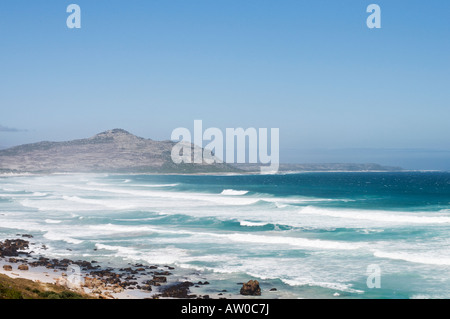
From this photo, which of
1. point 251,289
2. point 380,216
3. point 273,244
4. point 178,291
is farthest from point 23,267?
point 380,216

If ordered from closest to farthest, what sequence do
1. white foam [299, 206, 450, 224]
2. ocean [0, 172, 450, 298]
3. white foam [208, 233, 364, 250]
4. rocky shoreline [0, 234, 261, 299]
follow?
rocky shoreline [0, 234, 261, 299]
ocean [0, 172, 450, 298]
white foam [208, 233, 364, 250]
white foam [299, 206, 450, 224]

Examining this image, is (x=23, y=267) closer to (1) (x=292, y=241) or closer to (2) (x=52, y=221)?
(1) (x=292, y=241)

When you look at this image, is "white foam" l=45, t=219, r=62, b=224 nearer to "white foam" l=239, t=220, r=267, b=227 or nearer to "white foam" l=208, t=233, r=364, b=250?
"white foam" l=208, t=233, r=364, b=250

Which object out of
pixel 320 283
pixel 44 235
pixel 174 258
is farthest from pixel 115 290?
pixel 44 235

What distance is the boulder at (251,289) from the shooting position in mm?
16938

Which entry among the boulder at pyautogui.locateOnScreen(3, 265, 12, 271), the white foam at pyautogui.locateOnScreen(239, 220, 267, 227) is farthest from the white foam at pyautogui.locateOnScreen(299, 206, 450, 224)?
the boulder at pyautogui.locateOnScreen(3, 265, 12, 271)

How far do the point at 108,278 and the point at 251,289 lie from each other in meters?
6.53

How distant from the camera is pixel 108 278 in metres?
19.4

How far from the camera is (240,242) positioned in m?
28.2

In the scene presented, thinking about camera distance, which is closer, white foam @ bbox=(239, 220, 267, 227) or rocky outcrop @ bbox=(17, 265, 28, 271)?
rocky outcrop @ bbox=(17, 265, 28, 271)

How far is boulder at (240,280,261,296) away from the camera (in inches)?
667

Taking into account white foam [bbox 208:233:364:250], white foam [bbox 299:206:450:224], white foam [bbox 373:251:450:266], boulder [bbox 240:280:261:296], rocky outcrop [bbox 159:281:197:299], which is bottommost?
white foam [bbox 299:206:450:224]

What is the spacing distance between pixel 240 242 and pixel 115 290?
12.2 m

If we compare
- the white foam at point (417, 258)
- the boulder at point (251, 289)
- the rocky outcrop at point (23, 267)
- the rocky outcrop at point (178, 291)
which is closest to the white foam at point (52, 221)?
the rocky outcrop at point (23, 267)
